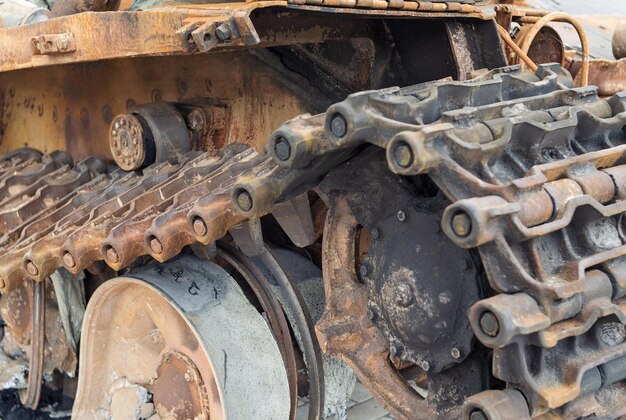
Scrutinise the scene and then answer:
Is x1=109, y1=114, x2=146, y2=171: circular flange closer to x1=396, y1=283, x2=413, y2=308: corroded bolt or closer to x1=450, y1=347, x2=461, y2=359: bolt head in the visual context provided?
x1=396, y1=283, x2=413, y2=308: corroded bolt

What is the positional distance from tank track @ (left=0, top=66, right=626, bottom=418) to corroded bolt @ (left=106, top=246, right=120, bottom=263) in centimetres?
14

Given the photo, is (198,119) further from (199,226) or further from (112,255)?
(199,226)

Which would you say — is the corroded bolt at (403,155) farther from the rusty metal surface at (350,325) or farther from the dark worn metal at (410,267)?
the rusty metal surface at (350,325)

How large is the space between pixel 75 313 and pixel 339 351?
4.35ft

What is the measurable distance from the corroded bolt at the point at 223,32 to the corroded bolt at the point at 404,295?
724 millimetres

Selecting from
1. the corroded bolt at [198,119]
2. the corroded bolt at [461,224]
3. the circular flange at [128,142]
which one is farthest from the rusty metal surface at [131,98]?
the corroded bolt at [461,224]

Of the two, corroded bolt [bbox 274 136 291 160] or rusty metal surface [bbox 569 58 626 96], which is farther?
rusty metal surface [bbox 569 58 626 96]

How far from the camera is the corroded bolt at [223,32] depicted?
2.09m

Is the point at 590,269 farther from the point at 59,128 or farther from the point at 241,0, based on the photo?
the point at 59,128

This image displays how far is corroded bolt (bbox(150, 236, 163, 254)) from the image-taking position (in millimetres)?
2355

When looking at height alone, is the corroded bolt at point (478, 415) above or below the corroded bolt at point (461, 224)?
below

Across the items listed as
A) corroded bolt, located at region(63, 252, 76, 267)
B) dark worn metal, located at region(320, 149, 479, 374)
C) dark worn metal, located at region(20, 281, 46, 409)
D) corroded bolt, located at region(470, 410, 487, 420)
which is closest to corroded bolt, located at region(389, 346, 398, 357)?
dark worn metal, located at region(320, 149, 479, 374)

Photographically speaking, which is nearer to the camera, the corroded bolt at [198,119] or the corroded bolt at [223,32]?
the corroded bolt at [223,32]

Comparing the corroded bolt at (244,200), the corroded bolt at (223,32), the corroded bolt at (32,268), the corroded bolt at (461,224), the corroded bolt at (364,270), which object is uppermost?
the corroded bolt at (223,32)
